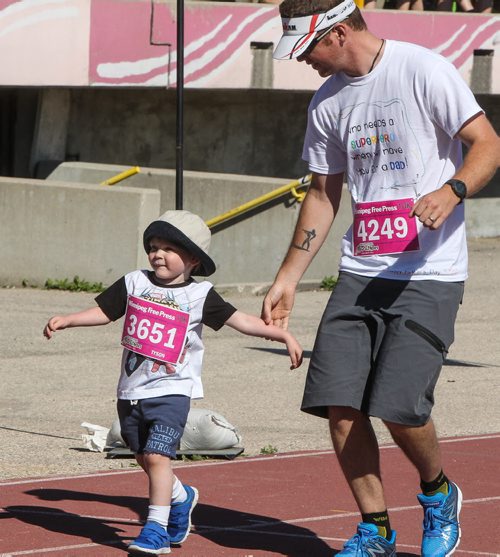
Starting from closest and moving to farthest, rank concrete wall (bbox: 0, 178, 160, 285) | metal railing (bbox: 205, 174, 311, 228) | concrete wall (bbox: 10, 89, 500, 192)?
concrete wall (bbox: 0, 178, 160, 285), metal railing (bbox: 205, 174, 311, 228), concrete wall (bbox: 10, 89, 500, 192)

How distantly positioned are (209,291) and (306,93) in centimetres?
1577

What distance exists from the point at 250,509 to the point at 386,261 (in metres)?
1.79

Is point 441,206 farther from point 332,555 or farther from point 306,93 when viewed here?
point 306,93

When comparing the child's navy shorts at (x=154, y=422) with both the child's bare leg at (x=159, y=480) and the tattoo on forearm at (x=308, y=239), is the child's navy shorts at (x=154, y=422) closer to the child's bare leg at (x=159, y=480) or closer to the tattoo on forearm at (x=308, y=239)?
the child's bare leg at (x=159, y=480)

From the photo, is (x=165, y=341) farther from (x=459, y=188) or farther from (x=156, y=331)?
(x=459, y=188)

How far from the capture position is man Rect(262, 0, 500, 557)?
5.39m

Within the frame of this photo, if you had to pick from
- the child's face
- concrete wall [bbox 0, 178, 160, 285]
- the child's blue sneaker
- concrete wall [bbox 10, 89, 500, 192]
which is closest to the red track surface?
the child's blue sneaker

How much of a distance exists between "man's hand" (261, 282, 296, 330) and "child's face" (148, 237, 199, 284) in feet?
1.31

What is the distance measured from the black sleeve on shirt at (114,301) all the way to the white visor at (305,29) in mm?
1244

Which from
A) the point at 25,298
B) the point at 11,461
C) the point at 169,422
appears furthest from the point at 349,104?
the point at 25,298

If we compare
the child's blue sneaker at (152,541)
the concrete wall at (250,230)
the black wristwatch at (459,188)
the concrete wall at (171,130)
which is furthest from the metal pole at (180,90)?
the concrete wall at (171,130)

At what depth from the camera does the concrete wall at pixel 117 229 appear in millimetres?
16188

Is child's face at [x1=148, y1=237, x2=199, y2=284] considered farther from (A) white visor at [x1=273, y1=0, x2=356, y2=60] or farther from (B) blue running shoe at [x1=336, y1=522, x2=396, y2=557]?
(B) blue running shoe at [x1=336, y1=522, x2=396, y2=557]

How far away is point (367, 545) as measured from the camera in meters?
5.39
